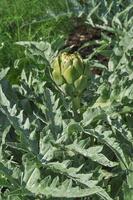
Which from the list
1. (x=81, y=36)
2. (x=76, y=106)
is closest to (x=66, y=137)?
(x=76, y=106)

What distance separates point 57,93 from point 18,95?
132 millimetres

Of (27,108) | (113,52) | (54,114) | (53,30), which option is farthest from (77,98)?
(53,30)

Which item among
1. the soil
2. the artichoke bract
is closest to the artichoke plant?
the artichoke bract

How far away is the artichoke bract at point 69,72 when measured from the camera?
127cm

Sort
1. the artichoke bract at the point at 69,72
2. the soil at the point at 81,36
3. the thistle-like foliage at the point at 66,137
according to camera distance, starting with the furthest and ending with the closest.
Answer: the soil at the point at 81,36, the artichoke bract at the point at 69,72, the thistle-like foliage at the point at 66,137

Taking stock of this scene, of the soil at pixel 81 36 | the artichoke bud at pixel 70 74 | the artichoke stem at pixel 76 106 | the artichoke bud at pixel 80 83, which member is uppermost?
the artichoke bud at pixel 70 74

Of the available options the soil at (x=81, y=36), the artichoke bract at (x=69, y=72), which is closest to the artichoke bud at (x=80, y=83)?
the artichoke bract at (x=69, y=72)

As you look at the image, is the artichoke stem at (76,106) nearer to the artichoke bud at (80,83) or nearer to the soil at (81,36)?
the artichoke bud at (80,83)

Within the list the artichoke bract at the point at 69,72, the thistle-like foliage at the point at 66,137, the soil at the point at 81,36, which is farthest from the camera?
the soil at the point at 81,36

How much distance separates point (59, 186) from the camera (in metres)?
1.13

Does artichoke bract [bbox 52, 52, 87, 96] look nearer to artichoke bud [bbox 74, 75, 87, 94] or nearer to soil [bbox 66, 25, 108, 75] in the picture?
artichoke bud [bbox 74, 75, 87, 94]

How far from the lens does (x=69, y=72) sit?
1282 mm

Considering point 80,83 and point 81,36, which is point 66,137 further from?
point 81,36

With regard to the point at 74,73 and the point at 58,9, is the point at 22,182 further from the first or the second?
the point at 58,9
